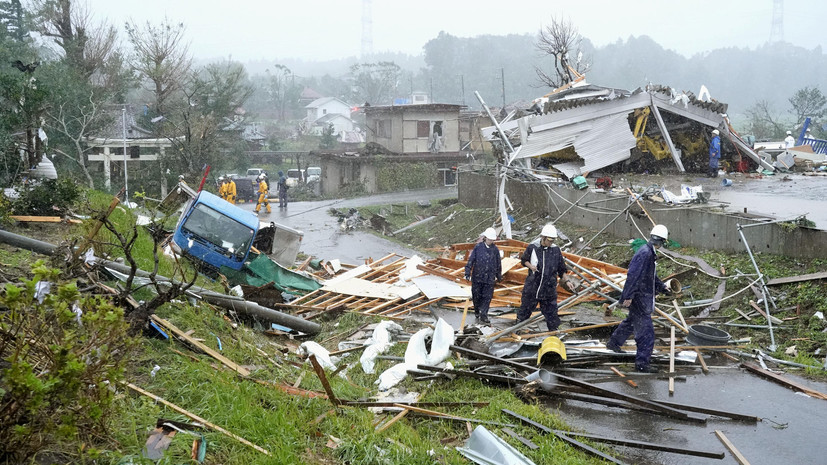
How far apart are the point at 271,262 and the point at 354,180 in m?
28.2

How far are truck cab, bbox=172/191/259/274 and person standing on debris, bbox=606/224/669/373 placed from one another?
25.6 ft

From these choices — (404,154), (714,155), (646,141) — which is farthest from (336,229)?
(404,154)

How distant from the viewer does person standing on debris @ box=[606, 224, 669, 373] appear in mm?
7840

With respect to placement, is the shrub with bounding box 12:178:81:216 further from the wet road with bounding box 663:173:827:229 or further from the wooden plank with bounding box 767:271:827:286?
the wet road with bounding box 663:173:827:229

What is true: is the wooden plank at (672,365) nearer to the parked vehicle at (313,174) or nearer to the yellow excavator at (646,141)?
the yellow excavator at (646,141)

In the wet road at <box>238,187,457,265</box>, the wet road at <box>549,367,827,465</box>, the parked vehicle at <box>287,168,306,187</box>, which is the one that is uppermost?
the parked vehicle at <box>287,168,306,187</box>

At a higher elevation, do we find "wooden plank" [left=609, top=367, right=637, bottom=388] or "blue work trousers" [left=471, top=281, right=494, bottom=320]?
"blue work trousers" [left=471, top=281, right=494, bottom=320]

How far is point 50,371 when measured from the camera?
412 centimetres

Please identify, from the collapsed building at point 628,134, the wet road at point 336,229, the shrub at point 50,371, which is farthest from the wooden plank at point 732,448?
the collapsed building at point 628,134

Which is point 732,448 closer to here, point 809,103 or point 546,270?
point 546,270

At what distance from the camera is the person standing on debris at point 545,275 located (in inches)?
378

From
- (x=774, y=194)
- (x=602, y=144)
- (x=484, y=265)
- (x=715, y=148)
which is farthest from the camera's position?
(x=602, y=144)

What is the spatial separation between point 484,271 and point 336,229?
16.1 m

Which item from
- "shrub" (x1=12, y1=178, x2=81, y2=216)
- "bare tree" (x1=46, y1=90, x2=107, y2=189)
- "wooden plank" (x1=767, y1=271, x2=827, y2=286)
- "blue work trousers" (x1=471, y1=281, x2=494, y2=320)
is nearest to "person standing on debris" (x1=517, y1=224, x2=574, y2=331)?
"blue work trousers" (x1=471, y1=281, x2=494, y2=320)
